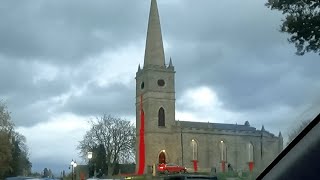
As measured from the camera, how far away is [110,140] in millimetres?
92062

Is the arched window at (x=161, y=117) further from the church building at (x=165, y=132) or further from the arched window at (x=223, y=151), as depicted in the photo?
the arched window at (x=223, y=151)

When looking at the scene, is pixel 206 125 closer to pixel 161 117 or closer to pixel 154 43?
pixel 161 117

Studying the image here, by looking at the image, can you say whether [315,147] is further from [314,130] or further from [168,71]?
[168,71]

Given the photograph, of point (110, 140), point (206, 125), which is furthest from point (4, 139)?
point (206, 125)

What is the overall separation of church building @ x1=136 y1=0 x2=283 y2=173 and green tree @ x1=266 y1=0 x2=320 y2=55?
77.8 metres

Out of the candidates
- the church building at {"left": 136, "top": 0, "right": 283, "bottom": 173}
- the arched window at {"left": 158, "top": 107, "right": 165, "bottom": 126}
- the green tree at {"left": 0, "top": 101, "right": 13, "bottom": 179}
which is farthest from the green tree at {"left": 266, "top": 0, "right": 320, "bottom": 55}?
the arched window at {"left": 158, "top": 107, "right": 165, "bottom": 126}

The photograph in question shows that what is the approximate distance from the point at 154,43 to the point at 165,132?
1818 cm

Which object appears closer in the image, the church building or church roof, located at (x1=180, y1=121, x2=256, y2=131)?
the church building

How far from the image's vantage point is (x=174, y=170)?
64.0m

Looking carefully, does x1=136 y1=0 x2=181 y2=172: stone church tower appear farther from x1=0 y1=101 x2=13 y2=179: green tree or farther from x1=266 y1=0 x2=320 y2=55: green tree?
x1=266 y1=0 x2=320 y2=55: green tree

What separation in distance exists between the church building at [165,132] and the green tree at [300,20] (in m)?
77.8

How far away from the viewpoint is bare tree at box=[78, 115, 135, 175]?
9212 cm

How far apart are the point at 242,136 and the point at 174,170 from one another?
4288 cm

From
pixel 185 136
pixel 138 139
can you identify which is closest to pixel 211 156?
pixel 185 136
